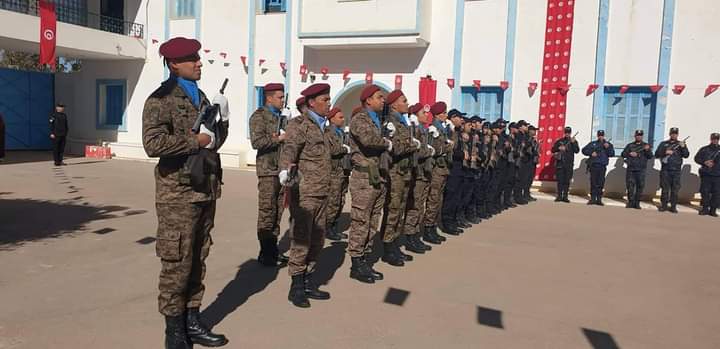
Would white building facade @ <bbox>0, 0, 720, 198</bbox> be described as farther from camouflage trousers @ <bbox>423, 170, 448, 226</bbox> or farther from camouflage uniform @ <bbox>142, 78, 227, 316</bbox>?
camouflage uniform @ <bbox>142, 78, 227, 316</bbox>

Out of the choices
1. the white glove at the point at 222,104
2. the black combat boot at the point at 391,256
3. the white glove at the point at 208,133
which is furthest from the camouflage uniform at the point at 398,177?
the white glove at the point at 208,133

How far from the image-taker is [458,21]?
1345 cm

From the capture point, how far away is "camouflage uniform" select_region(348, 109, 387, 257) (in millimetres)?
4688

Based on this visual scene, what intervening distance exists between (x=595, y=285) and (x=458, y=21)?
9711 mm

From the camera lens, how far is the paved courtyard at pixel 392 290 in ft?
12.0

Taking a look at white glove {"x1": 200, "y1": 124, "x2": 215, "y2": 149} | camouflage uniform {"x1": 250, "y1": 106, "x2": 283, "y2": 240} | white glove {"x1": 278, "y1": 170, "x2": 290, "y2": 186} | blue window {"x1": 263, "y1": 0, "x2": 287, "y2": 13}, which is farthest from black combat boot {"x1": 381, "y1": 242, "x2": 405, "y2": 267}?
blue window {"x1": 263, "y1": 0, "x2": 287, "y2": 13}

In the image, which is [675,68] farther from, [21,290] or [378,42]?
[21,290]

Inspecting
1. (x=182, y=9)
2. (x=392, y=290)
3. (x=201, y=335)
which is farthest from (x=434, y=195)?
(x=182, y=9)

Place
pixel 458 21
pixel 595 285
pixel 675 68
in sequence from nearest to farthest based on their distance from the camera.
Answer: pixel 595 285 → pixel 675 68 → pixel 458 21

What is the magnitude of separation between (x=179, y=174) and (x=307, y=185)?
4.30ft

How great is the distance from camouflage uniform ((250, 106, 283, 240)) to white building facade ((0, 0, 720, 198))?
28.7ft

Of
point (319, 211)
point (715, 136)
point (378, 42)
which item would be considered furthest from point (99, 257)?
point (715, 136)

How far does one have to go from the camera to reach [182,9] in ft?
55.8

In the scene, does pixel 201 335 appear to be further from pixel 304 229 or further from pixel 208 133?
pixel 208 133
